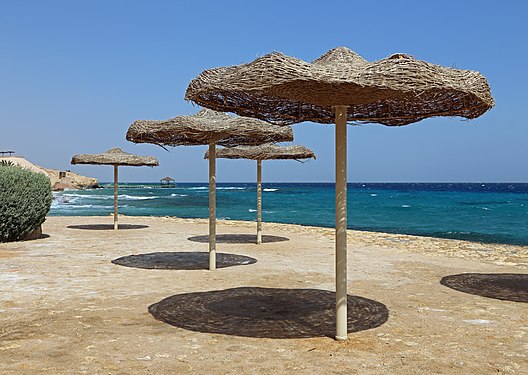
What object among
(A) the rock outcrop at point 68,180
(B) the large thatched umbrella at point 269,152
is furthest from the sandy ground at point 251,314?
(A) the rock outcrop at point 68,180

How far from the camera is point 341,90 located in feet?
13.9

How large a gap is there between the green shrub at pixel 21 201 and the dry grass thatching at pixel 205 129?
4.62m

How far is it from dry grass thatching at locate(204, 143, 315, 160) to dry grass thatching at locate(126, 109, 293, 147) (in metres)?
2.96

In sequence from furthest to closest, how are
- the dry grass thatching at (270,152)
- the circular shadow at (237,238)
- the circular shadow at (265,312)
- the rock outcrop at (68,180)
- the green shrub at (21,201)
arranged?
the rock outcrop at (68,180) < the circular shadow at (237,238) < the dry grass thatching at (270,152) < the green shrub at (21,201) < the circular shadow at (265,312)

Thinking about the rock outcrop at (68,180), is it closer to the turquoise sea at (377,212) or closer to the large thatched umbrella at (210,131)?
the turquoise sea at (377,212)

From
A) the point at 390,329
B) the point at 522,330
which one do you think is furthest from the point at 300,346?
the point at 522,330

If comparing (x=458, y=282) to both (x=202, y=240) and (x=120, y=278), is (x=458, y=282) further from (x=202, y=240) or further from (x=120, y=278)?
(x=202, y=240)

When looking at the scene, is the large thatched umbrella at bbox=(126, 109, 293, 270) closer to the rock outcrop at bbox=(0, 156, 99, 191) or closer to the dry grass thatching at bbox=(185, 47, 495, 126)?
the dry grass thatching at bbox=(185, 47, 495, 126)

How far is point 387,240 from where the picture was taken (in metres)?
13.5

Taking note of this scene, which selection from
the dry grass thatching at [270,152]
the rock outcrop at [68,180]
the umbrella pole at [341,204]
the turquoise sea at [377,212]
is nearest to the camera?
the umbrella pole at [341,204]

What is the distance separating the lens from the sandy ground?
13.1 feet

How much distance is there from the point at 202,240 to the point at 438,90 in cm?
899

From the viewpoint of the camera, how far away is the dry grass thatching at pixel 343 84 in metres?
3.93

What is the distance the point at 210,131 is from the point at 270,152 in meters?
4.31
